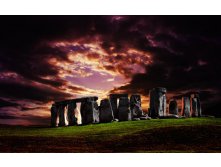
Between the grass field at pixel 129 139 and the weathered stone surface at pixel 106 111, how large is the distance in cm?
166

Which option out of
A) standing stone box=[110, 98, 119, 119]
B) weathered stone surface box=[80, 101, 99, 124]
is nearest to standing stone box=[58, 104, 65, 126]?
weathered stone surface box=[80, 101, 99, 124]

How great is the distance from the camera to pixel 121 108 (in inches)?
650

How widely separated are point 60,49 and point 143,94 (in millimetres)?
3419

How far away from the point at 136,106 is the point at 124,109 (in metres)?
0.46

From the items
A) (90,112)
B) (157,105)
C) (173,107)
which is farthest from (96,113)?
(173,107)

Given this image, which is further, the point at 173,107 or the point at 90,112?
the point at 90,112

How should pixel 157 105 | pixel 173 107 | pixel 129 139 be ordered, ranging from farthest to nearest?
1. pixel 173 107
2. pixel 157 105
3. pixel 129 139

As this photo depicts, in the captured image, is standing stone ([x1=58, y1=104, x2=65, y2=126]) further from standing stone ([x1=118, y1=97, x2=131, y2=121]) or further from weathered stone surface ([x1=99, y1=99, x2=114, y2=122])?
standing stone ([x1=118, y1=97, x2=131, y2=121])

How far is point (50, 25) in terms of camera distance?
14.5 m

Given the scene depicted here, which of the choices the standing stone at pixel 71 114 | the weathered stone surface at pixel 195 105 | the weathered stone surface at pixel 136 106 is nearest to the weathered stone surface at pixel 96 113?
the standing stone at pixel 71 114

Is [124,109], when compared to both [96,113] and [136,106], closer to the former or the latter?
[136,106]

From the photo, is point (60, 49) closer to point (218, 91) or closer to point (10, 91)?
point (10, 91)

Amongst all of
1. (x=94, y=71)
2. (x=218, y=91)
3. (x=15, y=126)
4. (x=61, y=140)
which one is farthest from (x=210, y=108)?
(x=15, y=126)

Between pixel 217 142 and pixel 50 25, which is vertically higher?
pixel 50 25
